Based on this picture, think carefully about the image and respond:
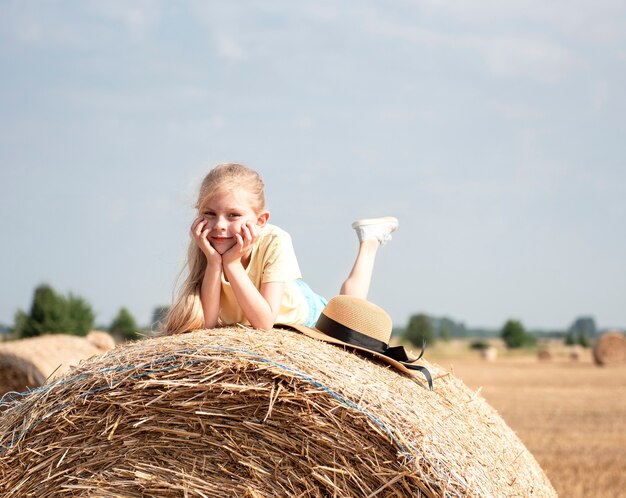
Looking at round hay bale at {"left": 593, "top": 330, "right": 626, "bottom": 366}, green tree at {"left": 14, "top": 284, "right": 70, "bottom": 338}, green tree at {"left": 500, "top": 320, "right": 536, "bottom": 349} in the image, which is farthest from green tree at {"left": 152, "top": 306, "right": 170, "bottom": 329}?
green tree at {"left": 500, "top": 320, "right": 536, "bottom": 349}

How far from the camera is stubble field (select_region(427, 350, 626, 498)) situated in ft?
25.3

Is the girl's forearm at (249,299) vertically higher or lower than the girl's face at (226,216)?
lower

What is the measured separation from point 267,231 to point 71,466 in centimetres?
147

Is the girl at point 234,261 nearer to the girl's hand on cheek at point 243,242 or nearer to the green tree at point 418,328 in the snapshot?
the girl's hand on cheek at point 243,242

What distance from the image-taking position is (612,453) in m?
9.43

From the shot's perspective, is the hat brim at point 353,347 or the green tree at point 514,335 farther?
the green tree at point 514,335

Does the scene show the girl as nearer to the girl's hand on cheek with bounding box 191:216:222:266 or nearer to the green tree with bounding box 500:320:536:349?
the girl's hand on cheek with bounding box 191:216:222:266

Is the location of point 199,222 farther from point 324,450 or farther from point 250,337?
point 324,450

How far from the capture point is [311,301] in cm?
Result: 462

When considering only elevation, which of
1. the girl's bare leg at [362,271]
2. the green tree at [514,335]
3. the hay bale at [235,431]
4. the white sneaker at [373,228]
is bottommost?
the green tree at [514,335]

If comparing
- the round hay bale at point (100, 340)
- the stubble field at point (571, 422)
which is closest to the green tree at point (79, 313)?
the stubble field at point (571, 422)

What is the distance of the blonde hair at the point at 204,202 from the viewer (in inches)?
155

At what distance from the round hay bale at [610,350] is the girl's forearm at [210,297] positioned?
2798cm

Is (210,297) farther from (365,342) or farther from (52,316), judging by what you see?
(52,316)
